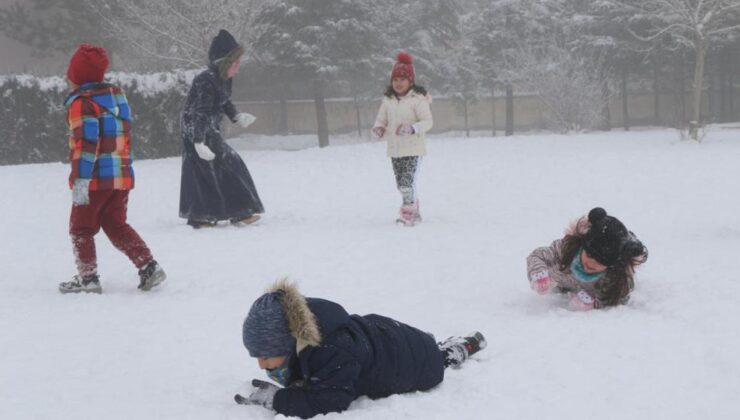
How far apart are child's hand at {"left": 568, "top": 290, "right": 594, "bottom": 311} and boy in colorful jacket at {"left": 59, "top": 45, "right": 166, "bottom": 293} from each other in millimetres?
3070

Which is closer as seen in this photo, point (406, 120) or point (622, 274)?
point (622, 274)

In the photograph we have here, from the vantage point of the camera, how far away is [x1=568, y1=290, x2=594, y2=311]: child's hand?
193 inches

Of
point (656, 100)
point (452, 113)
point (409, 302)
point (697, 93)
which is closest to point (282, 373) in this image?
point (409, 302)

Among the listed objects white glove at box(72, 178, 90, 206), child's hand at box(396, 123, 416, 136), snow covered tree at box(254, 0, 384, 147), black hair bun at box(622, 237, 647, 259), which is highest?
snow covered tree at box(254, 0, 384, 147)

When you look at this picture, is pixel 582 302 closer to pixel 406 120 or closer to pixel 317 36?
pixel 406 120

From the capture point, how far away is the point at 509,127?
38.3 meters

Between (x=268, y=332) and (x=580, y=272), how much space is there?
2.51 meters

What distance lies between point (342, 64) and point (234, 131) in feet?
36.1

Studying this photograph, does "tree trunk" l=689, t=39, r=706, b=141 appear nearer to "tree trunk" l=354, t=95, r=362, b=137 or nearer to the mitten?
"tree trunk" l=354, t=95, r=362, b=137

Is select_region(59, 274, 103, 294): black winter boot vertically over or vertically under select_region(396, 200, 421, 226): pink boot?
over

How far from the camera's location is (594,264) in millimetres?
4875

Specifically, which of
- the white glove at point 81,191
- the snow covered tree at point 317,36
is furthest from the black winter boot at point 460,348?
the snow covered tree at point 317,36

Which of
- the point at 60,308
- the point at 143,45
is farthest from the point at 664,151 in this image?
the point at 143,45

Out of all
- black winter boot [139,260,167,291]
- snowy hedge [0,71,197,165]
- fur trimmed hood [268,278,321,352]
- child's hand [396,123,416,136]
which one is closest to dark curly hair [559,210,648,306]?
fur trimmed hood [268,278,321,352]
